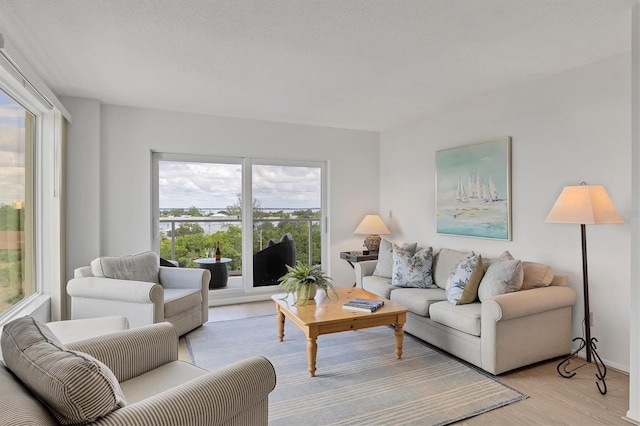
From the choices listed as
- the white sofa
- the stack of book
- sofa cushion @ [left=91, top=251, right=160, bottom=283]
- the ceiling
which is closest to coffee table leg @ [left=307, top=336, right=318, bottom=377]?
the stack of book

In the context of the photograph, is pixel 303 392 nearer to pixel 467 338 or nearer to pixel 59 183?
pixel 467 338

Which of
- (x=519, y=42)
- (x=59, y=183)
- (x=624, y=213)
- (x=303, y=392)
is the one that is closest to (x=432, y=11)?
(x=519, y=42)

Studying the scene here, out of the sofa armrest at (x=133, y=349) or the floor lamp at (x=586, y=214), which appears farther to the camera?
the floor lamp at (x=586, y=214)

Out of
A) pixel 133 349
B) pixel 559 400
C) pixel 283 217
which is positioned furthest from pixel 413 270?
pixel 133 349

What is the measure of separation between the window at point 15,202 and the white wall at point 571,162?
14.2ft

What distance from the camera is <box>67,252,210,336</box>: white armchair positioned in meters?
3.21

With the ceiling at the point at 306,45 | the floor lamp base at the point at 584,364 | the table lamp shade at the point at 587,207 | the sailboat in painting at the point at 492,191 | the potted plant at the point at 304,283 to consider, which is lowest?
the floor lamp base at the point at 584,364

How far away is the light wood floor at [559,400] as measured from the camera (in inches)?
85.7

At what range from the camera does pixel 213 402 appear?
134 centimetres

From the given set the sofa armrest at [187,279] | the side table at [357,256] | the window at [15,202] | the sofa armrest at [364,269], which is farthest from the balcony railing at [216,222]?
the window at [15,202]

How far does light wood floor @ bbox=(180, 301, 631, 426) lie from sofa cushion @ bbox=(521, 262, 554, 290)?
2.03 feet

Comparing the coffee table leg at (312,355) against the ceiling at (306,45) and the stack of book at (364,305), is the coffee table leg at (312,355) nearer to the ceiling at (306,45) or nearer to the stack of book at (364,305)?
the stack of book at (364,305)

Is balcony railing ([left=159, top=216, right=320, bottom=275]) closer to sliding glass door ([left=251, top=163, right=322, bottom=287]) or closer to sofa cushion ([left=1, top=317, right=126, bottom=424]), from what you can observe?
sliding glass door ([left=251, top=163, right=322, bottom=287])

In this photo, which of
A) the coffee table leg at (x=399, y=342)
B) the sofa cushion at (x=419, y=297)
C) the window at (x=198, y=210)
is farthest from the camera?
the window at (x=198, y=210)
